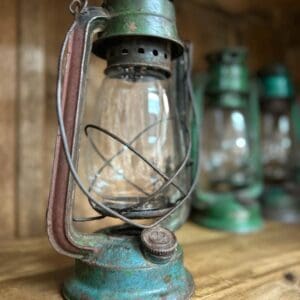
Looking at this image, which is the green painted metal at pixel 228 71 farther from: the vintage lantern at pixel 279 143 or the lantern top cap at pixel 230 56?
the vintage lantern at pixel 279 143

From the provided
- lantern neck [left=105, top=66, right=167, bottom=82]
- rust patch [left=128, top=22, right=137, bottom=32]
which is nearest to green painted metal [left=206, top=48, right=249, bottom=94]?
lantern neck [left=105, top=66, right=167, bottom=82]

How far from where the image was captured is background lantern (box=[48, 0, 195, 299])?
1.70ft

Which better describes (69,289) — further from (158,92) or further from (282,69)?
(282,69)

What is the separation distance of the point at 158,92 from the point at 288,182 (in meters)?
0.68

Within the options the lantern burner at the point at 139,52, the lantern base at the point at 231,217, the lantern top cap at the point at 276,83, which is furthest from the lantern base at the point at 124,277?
the lantern top cap at the point at 276,83

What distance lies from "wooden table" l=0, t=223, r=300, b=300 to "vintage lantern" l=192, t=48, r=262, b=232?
9 cm

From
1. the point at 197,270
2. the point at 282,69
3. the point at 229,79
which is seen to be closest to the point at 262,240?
the point at 197,270

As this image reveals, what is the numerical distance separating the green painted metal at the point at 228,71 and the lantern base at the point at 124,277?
579mm

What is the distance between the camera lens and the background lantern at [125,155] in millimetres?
519

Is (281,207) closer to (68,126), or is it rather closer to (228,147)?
(228,147)

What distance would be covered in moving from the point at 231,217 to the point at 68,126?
0.61 metres

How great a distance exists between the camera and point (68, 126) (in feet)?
1.70

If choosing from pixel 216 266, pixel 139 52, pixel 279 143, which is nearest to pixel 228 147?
pixel 279 143

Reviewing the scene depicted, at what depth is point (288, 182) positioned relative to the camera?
1.20m
